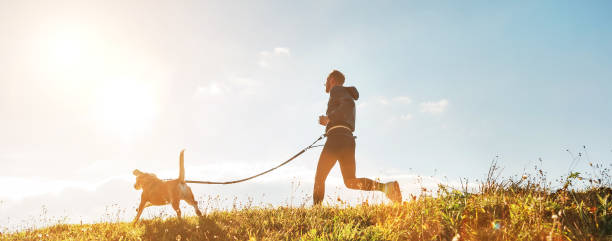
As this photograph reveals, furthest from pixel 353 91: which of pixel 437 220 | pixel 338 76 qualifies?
pixel 437 220

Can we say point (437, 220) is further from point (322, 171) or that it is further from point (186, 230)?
point (186, 230)

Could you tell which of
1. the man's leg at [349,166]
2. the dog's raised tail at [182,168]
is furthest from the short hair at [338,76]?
Result: the dog's raised tail at [182,168]

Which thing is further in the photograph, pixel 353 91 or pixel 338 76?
pixel 338 76

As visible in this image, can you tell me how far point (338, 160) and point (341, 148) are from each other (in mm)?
249

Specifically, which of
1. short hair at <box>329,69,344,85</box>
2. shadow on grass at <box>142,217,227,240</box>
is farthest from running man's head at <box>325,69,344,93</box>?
shadow on grass at <box>142,217,227,240</box>

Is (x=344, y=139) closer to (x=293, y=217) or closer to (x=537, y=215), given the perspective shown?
(x=293, y=217)

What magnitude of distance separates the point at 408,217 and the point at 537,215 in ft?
4.40

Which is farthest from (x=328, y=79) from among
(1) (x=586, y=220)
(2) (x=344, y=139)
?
(1) (x=586, y=220)

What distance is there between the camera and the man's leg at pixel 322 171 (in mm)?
6129

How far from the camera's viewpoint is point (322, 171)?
6.15 metres

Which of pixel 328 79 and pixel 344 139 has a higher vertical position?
pixel 328 79

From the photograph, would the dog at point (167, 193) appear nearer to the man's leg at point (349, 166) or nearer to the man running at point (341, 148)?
the man running at point (341, 148)

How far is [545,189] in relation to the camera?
4.52 m

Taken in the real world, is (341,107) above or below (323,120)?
above
